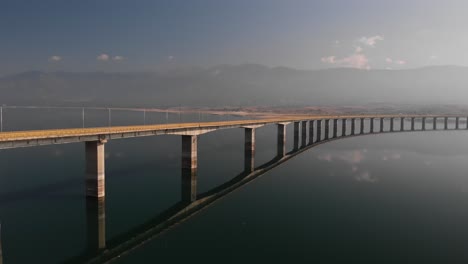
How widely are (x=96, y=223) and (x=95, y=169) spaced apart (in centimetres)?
659

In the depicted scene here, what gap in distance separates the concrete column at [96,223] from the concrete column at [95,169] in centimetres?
97

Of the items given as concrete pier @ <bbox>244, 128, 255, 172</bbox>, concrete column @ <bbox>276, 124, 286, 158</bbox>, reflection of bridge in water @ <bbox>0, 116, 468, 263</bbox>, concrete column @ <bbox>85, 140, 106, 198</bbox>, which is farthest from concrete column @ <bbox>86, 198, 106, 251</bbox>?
concrete column @ <bbox>276, 124, 286, 158</bbox>

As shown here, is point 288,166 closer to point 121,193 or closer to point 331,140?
point 121,193

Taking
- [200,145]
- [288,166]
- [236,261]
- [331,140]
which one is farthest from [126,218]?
[331,140]

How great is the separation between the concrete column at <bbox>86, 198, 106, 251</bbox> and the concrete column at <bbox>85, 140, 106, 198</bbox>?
0.97 metres

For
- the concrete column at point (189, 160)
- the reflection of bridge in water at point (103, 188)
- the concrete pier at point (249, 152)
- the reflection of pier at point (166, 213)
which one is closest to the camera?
the reflection of pier at point (166, 213)

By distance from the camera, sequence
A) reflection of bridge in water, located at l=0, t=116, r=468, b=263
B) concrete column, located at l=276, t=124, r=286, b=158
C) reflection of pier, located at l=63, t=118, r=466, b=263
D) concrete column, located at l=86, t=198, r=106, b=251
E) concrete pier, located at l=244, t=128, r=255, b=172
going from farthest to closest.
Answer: concrete column, located at l=276, t=124, r=286, b=158 → concrete pier, located at l=244, t=128, r=255, b=172 → concrete column, located at l=86, t=198, r=106, b=251 → reflection of bridge in water, located at l=0, t=116, r=468, b=263 → reflection of pier, located at l=63, t=118, r=466, b=263

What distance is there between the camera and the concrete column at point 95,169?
40812mm

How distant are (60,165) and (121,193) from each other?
2351cm

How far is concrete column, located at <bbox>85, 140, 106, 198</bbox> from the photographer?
40.8 m

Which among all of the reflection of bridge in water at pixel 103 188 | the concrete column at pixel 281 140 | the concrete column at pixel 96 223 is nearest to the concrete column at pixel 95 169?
the reflection of bridge in water at pixel 103 188

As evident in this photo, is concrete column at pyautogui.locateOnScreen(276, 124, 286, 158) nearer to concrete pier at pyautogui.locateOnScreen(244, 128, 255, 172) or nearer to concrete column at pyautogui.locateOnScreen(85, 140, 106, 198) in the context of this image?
concrete pier at pyautogui.locateOnScreen(244, 128, 255, 172)

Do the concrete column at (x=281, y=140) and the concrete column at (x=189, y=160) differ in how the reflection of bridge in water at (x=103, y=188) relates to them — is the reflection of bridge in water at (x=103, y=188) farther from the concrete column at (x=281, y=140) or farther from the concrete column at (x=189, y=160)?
the concrete column at (x=281, y=140)

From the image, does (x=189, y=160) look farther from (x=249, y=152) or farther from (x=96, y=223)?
(x=96, y=223)
